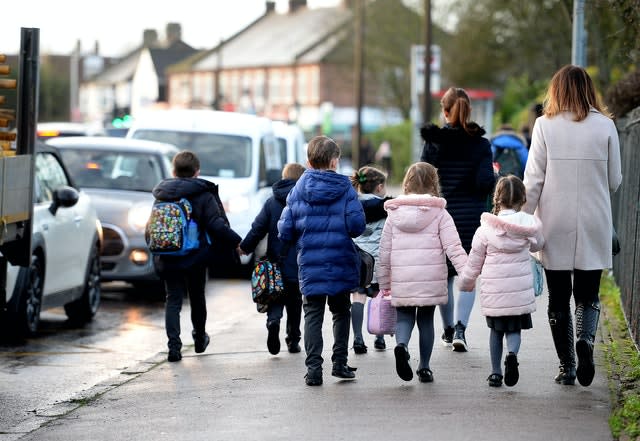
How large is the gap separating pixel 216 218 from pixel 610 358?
2933 mm

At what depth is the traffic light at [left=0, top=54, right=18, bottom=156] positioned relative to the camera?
9.77m

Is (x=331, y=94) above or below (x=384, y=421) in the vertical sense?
above

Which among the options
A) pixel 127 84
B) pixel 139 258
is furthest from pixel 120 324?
pixel 127 84

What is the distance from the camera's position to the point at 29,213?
9.86m

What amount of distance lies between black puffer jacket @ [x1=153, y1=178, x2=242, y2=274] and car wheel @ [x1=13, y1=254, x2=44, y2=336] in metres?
1.58

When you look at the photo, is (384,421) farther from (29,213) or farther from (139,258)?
(139,258)

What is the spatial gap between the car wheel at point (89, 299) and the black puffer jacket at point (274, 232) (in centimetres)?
393

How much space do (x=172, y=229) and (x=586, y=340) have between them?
326 centimetres

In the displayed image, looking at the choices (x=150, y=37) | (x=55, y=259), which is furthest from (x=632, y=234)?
(x=150, y=37)

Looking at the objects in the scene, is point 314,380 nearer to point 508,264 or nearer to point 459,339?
point 508,264

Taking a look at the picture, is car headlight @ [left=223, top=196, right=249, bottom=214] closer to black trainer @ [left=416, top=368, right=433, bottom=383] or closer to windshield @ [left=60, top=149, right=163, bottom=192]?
windshield @ [left=60, top=149, right=163, bottom=192]

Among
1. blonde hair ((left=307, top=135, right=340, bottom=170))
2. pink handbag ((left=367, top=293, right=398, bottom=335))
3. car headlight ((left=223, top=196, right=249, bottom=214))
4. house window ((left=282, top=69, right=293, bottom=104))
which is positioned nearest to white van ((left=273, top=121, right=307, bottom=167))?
car headlight ((left=223, top=196, right=249, bottom=214))

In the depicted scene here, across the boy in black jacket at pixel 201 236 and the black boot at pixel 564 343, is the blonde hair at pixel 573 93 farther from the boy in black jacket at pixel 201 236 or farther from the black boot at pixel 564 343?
the boy in black jacket at pixel 201 236

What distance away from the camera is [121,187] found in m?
16.2
